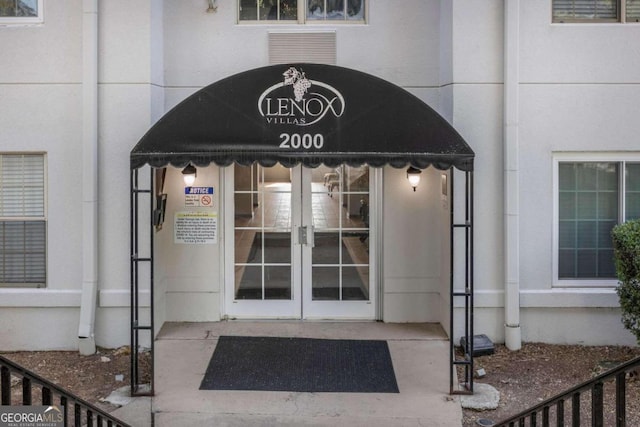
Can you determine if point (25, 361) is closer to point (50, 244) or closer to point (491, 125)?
point (50, 244)

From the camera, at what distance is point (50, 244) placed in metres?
7.70

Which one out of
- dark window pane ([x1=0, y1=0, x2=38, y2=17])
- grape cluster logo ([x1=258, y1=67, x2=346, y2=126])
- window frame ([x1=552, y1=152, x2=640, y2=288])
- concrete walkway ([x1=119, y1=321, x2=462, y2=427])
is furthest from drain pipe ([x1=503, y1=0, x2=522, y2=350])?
dark window pane ([x1=0, y1=0, x2=38, y2=17])

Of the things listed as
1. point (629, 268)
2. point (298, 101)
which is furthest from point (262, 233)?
point (629, 268)

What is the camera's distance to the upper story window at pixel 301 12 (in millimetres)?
8172

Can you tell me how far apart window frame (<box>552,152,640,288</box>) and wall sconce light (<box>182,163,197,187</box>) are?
469 cm

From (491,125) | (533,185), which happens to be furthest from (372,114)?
(533,185)

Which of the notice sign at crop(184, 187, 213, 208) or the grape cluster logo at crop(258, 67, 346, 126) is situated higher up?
the grape cluster logo at crop(258, 67, 346, 126)

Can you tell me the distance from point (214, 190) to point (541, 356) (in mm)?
4740

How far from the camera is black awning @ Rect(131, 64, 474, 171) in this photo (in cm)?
612

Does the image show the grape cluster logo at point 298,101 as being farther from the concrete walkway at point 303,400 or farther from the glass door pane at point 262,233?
the concrete walkway at point 303,400

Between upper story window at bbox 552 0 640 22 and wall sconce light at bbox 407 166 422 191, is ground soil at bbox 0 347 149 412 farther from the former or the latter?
upper story window at bbox 552 0 640 22

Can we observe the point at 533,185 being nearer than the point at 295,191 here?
Yes

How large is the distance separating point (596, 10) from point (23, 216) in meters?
7.88

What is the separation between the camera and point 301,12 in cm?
820
